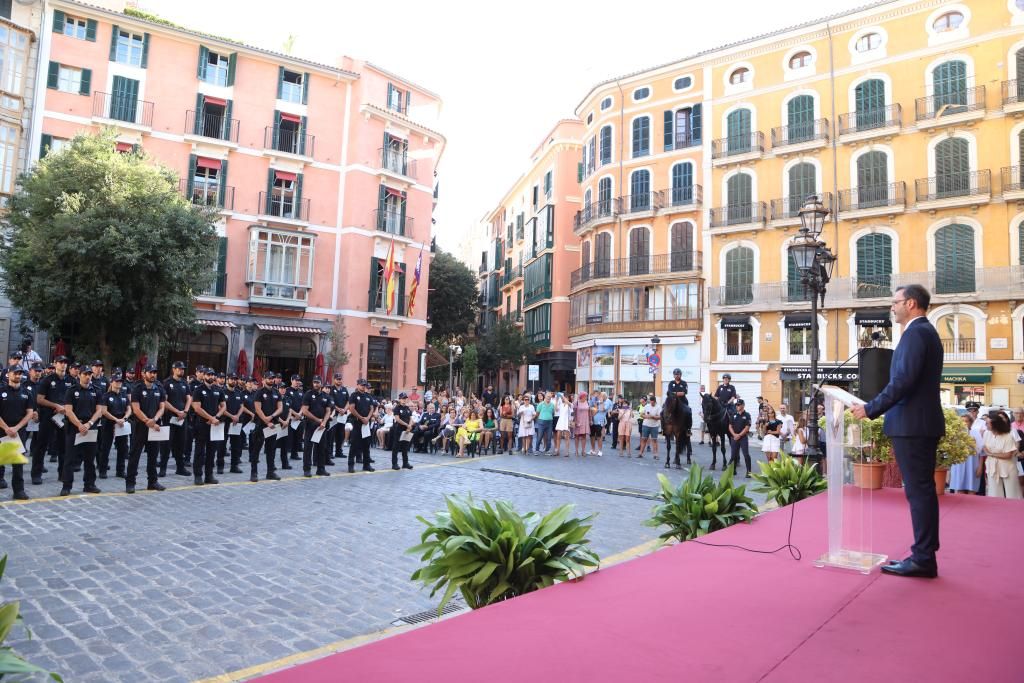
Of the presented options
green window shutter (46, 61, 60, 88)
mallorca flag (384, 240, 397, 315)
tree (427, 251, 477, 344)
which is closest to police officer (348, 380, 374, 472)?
mallorca flag (384, 240, 397, 315)

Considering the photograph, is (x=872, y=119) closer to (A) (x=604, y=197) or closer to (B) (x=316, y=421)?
(A) (x=604, y=197)

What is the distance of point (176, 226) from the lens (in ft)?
71.1

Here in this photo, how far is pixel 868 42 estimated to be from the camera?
104 feet

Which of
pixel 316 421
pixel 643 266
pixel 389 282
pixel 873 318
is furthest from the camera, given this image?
pixel 643 266

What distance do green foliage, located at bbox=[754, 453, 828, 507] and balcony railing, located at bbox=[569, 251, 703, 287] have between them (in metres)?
28.9

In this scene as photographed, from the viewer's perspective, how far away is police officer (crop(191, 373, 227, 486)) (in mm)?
11648

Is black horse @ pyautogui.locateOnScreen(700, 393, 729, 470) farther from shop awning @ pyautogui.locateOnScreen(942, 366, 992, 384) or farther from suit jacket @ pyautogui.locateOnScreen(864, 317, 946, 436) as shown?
shop awning @ pyautogui.locateOnScreen(942, 366, 992, 384)

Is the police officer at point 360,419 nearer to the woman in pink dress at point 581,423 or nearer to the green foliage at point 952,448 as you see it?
the woman in pink dress at point 581,423

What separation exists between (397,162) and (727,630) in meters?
33.2

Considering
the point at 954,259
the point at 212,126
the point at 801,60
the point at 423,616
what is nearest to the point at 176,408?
the point at 423,616

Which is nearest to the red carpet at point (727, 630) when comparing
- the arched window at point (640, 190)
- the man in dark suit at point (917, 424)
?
the man in dark suit at point (917, 424)

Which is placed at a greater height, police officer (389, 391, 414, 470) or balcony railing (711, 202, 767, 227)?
balcony railing (711, 202, 767, 227)

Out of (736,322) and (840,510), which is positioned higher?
(736,322)

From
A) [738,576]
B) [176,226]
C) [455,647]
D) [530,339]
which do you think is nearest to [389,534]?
[738,576]
